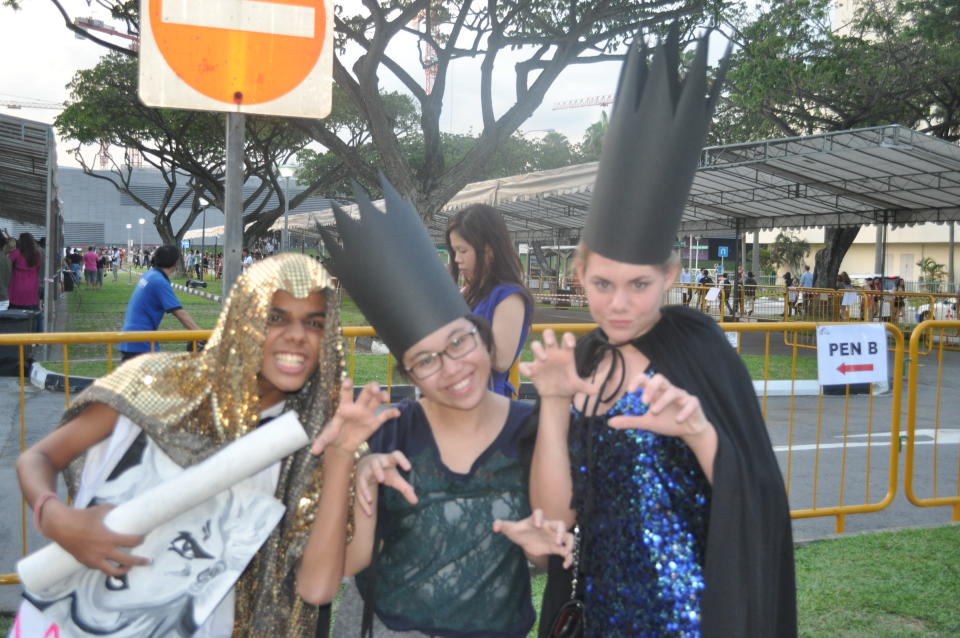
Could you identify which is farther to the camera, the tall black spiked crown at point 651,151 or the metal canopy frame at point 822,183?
the metal canopy frame at point 822,183

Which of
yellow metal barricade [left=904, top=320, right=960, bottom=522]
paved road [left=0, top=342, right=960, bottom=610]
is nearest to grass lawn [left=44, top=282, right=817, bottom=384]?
paved road [left=0, top=342, right=960, bottom=610]

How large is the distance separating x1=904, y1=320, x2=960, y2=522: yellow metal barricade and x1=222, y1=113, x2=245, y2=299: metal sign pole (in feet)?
14.5

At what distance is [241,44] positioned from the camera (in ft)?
8.14

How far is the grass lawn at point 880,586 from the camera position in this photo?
4.20 meters

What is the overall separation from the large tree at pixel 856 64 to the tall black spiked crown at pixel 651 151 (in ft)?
63.7

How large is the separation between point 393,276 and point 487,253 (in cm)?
180

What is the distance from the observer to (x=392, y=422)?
2.16 metres

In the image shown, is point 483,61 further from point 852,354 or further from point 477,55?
point 852,354

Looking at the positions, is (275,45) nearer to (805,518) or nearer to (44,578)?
(44,578)

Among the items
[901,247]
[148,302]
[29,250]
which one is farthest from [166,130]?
[901,247]

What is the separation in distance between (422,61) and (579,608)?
538 inches

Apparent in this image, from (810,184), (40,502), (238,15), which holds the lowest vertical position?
(40,502)

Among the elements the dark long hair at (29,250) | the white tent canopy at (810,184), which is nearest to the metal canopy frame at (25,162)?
the dark long hair at (29,250)

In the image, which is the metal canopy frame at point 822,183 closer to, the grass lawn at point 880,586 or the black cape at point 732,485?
the grass lawn at point 880,586
